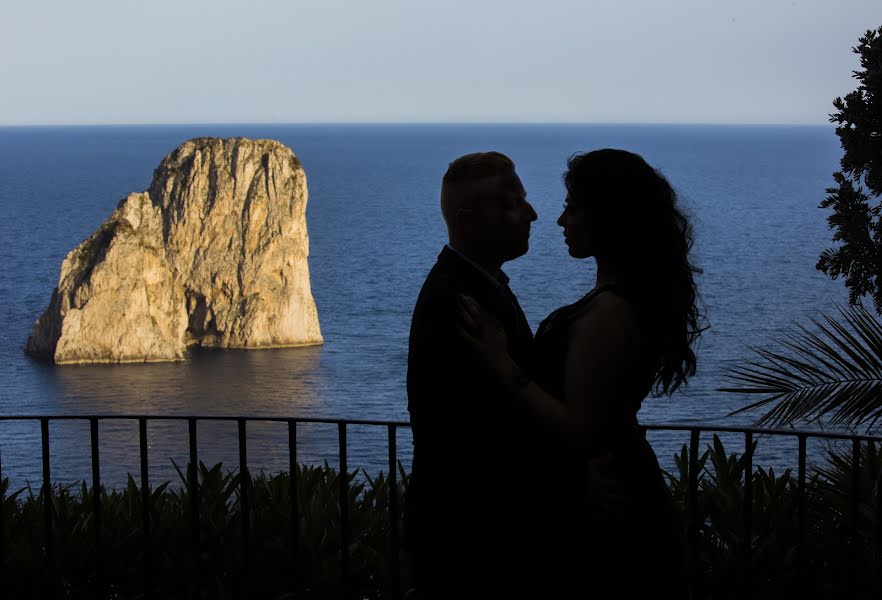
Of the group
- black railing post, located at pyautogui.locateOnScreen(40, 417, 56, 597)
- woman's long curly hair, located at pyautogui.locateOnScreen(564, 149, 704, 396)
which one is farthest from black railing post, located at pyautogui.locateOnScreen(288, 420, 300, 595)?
woman's long curly hair, located at pyautogui.locateOnScreen(564, 149, 704, 396)

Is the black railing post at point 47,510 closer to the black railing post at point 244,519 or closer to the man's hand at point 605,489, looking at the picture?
the black railing post at point 244,519

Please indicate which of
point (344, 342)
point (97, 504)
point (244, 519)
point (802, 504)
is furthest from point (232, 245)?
point (802, 504)

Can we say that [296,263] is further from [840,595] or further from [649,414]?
[840,595]

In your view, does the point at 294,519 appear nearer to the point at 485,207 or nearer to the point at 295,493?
the point at 295,493

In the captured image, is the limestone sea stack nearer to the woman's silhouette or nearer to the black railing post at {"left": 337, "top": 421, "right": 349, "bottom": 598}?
the black railing post at {"left": 337, "top": 421, "right": 349, "bottom": 598}

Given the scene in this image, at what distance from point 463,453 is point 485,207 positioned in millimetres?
685

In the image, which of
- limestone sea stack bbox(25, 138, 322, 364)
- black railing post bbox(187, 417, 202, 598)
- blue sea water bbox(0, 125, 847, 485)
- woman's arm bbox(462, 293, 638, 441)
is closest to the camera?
woman's arm bbox(462, 293, 638, 441)

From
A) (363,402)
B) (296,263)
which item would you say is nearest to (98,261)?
(296,263)

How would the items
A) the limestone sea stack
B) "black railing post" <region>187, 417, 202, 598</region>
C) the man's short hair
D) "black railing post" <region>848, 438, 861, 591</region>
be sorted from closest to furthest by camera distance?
the man's short hair → "black railing post" <region>848, 438, 861, 591</region> → "black railing post" <region>187, 417, 202, 598</region> → the limestone sea stack

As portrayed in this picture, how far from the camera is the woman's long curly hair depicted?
336 cm

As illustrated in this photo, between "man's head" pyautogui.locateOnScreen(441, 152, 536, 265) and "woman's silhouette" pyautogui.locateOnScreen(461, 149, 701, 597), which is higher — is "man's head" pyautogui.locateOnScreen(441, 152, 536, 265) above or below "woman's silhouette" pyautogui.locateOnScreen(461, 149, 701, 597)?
above

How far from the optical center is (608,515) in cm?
341

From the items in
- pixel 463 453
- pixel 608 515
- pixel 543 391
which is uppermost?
pixel 543 391

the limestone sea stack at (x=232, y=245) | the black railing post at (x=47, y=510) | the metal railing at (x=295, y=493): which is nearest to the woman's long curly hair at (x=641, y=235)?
the metal railing at (x=295, y=493)
